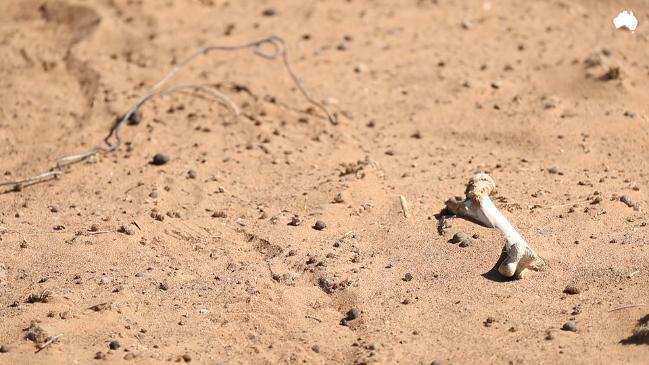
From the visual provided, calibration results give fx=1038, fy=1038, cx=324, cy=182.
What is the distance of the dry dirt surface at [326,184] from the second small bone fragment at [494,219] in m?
0.06

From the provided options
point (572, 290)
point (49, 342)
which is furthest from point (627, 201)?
point (49, 342)

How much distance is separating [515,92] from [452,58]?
0.61m

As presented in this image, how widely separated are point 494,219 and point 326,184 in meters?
1.03

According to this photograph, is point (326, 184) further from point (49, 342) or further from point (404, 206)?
point (49, 342)

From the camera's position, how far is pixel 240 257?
16.0 ft

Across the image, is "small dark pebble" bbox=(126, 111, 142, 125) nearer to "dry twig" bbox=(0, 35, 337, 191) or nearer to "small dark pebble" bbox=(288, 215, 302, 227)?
"dry twig" bbox=(0, 35, 337, 191)

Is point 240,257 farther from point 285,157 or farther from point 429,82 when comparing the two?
point 429,82

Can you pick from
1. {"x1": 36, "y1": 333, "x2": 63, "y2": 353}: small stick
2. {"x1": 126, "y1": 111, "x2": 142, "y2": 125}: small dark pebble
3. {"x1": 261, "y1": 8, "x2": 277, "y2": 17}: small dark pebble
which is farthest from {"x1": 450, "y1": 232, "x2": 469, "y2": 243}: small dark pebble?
{"x1": 261, "y1": 8, "x2": 277, "y2": 17}: small dark pebble

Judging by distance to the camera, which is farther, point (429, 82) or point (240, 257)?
point (429, 82)

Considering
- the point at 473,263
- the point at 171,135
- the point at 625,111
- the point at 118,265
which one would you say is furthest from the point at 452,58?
the point at 118,265

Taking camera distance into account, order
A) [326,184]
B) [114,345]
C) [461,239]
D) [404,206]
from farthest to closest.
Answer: [326,184]
[404,206]
[461,239]
[114,345]

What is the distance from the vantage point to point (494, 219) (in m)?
4.84

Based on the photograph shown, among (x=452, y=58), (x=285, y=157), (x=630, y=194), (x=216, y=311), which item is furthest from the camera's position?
(x=452, y=58)

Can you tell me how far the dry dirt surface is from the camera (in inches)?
169
